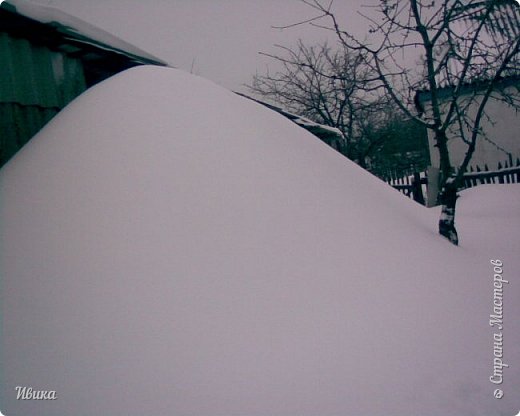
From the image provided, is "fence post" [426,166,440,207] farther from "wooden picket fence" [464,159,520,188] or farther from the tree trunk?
the tree trunk

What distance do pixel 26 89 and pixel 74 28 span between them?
84 cm

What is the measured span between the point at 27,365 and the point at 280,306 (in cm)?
107

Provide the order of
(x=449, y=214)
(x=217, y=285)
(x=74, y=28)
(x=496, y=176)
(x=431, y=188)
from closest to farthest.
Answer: (x=217, y=285), (x=449, y=214), (x=74, y=28), (x=496, y=176), (x=431, y=188)

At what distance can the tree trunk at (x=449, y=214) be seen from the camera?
2619mm

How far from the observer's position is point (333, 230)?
188 cm

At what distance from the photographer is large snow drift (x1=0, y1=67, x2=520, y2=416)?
47.4 inches

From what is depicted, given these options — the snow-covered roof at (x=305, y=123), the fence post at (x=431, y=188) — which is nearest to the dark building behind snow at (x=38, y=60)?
the snow-covered roof at (x=305, y=123)

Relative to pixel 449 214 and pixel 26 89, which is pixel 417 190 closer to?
pixel 449 214

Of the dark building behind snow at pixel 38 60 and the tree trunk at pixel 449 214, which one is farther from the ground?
the dark building behind snow at pixel 38 60

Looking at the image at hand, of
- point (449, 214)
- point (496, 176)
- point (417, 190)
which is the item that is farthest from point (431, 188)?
point (449, 214)

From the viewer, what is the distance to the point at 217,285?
4.86 feet

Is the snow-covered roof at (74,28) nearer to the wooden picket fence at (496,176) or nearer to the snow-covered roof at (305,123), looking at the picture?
the snow-covered roof at (305,123)

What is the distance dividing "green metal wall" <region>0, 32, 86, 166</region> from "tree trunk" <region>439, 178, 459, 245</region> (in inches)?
156

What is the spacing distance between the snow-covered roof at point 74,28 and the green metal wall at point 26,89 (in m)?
0.29
